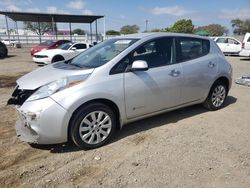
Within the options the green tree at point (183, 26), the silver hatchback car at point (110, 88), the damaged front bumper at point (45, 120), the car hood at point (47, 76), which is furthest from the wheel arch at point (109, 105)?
the green tree at point (183, 26)

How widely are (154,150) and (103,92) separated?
1127mm

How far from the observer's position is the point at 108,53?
477 cm

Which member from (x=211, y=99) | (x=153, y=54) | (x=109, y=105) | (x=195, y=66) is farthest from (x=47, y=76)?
(x=211, y=99)

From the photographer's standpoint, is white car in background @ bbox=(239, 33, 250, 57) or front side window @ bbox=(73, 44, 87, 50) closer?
front side window @ bbox=(73, 44, 87, 50)

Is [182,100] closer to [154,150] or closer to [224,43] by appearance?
[154,150]

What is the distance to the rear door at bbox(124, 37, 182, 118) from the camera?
450 cm

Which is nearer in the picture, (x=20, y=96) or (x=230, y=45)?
(x=20, y=96)

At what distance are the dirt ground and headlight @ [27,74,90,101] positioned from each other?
849 millimetres

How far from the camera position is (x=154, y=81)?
4711 millimetres

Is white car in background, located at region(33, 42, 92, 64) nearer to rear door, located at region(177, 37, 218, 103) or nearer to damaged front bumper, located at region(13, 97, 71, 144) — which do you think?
rear door, located at region(177, 37, 218, 103)

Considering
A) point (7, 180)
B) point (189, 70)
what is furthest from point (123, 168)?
point (189, 70)

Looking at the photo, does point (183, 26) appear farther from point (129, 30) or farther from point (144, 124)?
point (144, 124)

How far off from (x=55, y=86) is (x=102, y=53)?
124 centimetres

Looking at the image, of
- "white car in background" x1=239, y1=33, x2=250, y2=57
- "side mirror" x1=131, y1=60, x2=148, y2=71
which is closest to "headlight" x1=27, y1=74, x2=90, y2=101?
"side mirror" x1=131, y1=60, x2=148, y2=71
